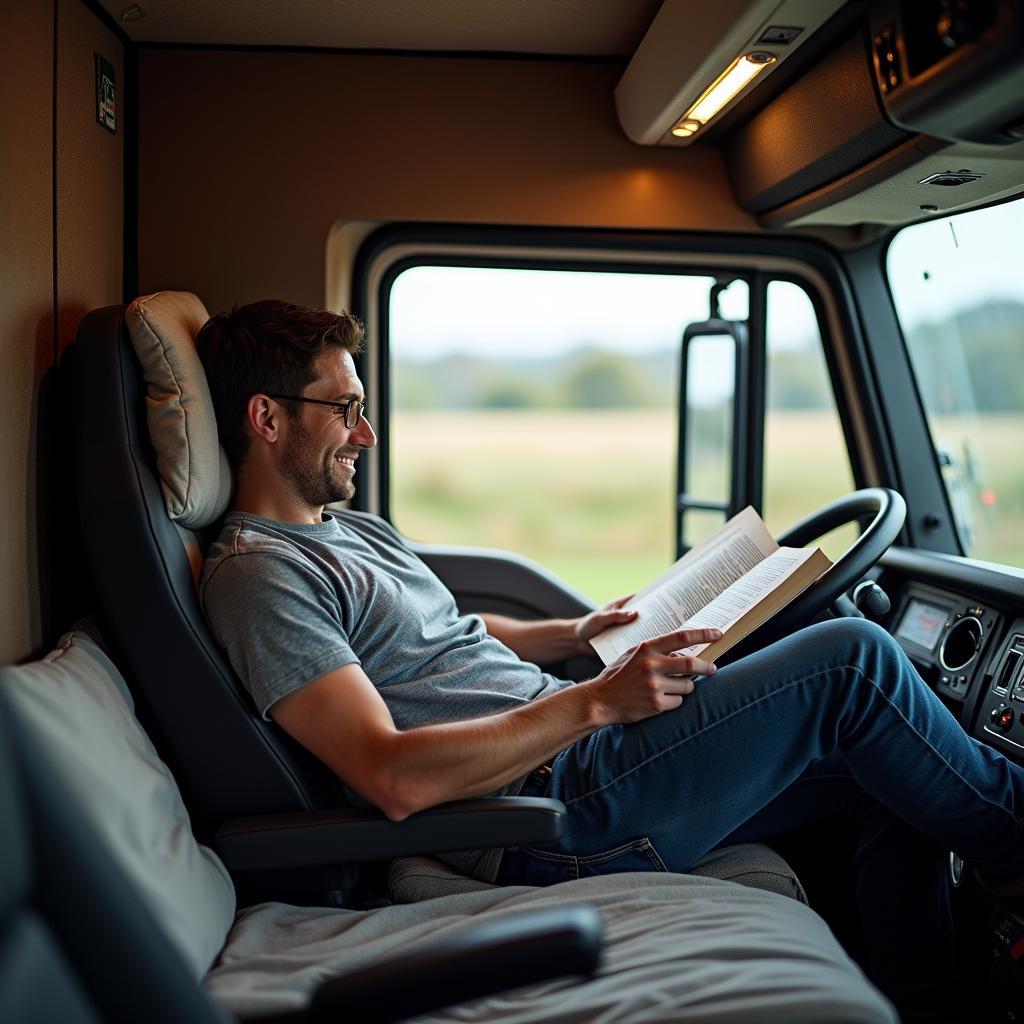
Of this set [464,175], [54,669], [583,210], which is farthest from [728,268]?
[54,669]

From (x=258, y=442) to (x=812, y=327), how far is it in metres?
1.74

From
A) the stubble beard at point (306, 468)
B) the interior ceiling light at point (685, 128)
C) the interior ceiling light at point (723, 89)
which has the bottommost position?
the stubble beard at point (306, 468)

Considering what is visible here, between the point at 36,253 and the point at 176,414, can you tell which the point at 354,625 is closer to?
the point at 176,414

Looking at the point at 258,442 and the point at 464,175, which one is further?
the point at 464,175

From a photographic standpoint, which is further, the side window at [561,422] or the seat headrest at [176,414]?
the side window at [561,422]

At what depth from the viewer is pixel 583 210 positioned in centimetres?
271

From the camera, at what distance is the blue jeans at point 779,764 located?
5.73 feet

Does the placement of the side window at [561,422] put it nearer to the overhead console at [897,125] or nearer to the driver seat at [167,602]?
the overhead console at [897,125]

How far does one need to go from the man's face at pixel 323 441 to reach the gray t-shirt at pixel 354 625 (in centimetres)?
8

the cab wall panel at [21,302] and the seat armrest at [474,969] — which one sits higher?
the cab wall panel at [21,302]

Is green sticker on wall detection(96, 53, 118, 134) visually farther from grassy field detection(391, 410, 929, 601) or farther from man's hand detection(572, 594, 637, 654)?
grassy field detection(391, 410, 929, 601)

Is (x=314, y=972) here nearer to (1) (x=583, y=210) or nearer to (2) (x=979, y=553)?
(1) (x=583, y=210)

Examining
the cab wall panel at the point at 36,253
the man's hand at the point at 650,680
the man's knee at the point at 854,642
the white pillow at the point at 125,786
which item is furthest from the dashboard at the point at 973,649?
the cab wall panel at the point at 36,253

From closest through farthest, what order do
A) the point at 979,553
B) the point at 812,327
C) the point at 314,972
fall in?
the point at 314,972
the point at 979,553
the point at 812,327
